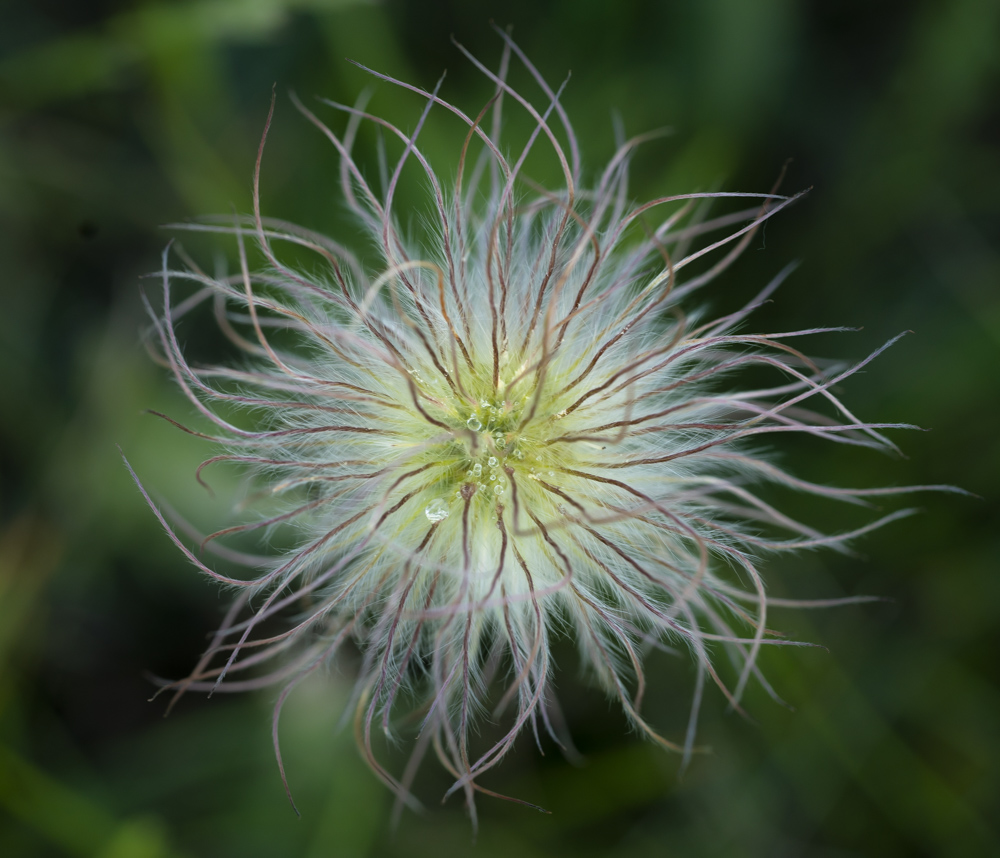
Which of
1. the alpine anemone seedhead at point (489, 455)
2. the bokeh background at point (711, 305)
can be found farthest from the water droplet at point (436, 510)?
the bokeh background at point (711, 305)

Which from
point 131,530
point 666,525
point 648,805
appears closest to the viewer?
point 666,525

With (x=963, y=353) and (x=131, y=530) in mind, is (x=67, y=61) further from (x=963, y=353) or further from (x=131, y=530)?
(x=963, y=353)

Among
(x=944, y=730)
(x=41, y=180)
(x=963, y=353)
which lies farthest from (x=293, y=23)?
(x=944, y=730)

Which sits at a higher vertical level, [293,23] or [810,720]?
[293,23]

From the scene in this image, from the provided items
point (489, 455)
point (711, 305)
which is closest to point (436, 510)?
point (489, 455)

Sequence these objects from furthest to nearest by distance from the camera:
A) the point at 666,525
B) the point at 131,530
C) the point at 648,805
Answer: the point at 648,805 → the point at 131,530 → the point at 666,525

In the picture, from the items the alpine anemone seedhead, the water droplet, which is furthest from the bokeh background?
the water droplet

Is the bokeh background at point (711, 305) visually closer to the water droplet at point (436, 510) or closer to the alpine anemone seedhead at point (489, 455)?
the alpine anemone seedhead at point (489, 455)
